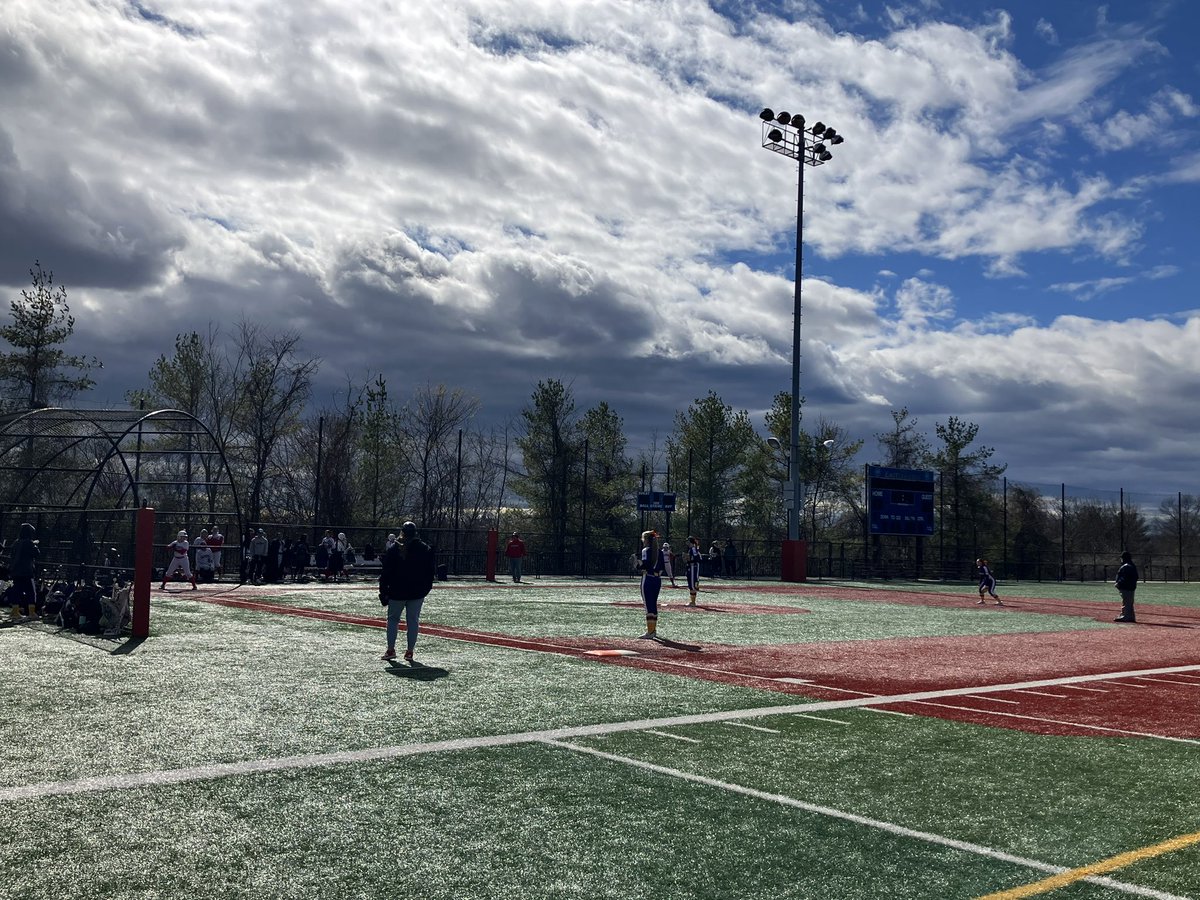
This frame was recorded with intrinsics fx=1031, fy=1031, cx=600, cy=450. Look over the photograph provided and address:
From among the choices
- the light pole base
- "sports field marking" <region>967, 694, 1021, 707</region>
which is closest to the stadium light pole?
the light pole base

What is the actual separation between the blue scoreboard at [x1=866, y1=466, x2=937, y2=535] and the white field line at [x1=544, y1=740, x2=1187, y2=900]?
4030 cm

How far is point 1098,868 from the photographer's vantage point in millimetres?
5910

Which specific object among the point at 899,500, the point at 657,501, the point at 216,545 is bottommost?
the point at 216,545

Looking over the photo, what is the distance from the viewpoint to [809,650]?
17.0 m

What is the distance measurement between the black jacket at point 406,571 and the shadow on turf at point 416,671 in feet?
2.81

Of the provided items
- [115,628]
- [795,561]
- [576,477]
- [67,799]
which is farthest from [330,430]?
[67,799]

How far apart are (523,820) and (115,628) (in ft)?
38.1

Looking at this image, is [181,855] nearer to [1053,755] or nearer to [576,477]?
[1053,755]

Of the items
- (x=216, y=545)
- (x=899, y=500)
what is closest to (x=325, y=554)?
(x=216, y=545)

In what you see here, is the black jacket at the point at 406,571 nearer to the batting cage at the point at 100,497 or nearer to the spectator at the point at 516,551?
the batting cage at the point at 100,497

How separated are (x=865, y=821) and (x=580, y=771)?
222 cm

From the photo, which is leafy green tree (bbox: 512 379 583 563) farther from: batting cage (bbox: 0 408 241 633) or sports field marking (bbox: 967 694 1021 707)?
sports field marking (bbox: 967 694 1021 707)

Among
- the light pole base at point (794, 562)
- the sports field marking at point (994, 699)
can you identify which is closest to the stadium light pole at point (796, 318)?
the light pole base at point (794, 562)

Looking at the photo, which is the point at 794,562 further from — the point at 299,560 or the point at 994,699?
the point at 994,699
